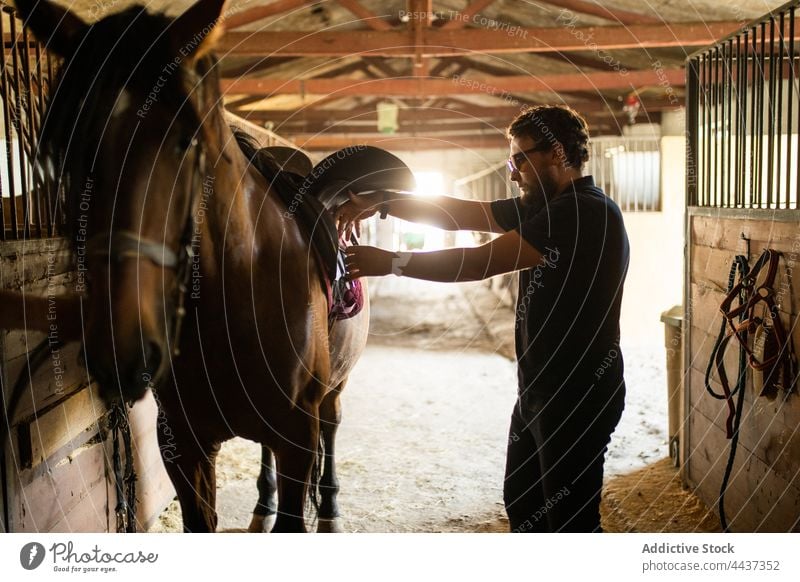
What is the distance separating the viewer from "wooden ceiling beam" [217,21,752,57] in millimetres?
4816

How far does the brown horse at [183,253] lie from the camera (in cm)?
138

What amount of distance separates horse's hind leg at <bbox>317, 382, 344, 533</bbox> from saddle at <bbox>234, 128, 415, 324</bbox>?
686 mm

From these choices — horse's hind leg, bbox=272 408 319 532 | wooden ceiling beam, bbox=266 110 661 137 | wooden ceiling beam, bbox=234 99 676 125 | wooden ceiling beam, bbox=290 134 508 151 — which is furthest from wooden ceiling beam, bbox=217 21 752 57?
wooden ceiling beam, bbox=290 134 508 151

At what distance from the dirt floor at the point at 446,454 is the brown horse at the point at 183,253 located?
3.78 ft

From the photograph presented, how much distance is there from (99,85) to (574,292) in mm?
1306

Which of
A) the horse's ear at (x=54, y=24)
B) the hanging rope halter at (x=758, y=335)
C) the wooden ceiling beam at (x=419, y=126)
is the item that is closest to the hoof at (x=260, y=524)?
the hanging rope halter at (x=758, y=335)

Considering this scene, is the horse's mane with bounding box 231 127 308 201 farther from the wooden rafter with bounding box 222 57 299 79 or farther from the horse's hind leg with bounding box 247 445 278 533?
the wooden rafter with bounding box 222 57 299 79

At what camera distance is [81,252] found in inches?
57.0

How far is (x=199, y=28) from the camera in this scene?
152cm

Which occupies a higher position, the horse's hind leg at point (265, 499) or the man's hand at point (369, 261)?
the man's hand at point (369, 261)

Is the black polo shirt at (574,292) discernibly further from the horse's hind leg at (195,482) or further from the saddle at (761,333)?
the horse's hind leg at (195,482)

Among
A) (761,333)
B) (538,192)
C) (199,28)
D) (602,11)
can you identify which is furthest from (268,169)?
(602,11)

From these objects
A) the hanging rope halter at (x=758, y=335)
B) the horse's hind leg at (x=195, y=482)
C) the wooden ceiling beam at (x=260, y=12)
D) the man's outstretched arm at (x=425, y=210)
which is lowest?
the horse's hind leg at (x=195, y=482)

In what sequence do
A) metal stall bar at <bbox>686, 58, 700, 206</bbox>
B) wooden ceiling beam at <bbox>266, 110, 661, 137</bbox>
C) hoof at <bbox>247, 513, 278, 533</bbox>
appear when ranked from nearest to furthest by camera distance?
1. hoof at <bbox>247, 513, 278, 533</bbox>
2. metal stall bar at <bbox>686, 58, 700, 206</bbox>
3. wooden ceiling beam at <bbox>266, 110, 661, 137</bbox>
